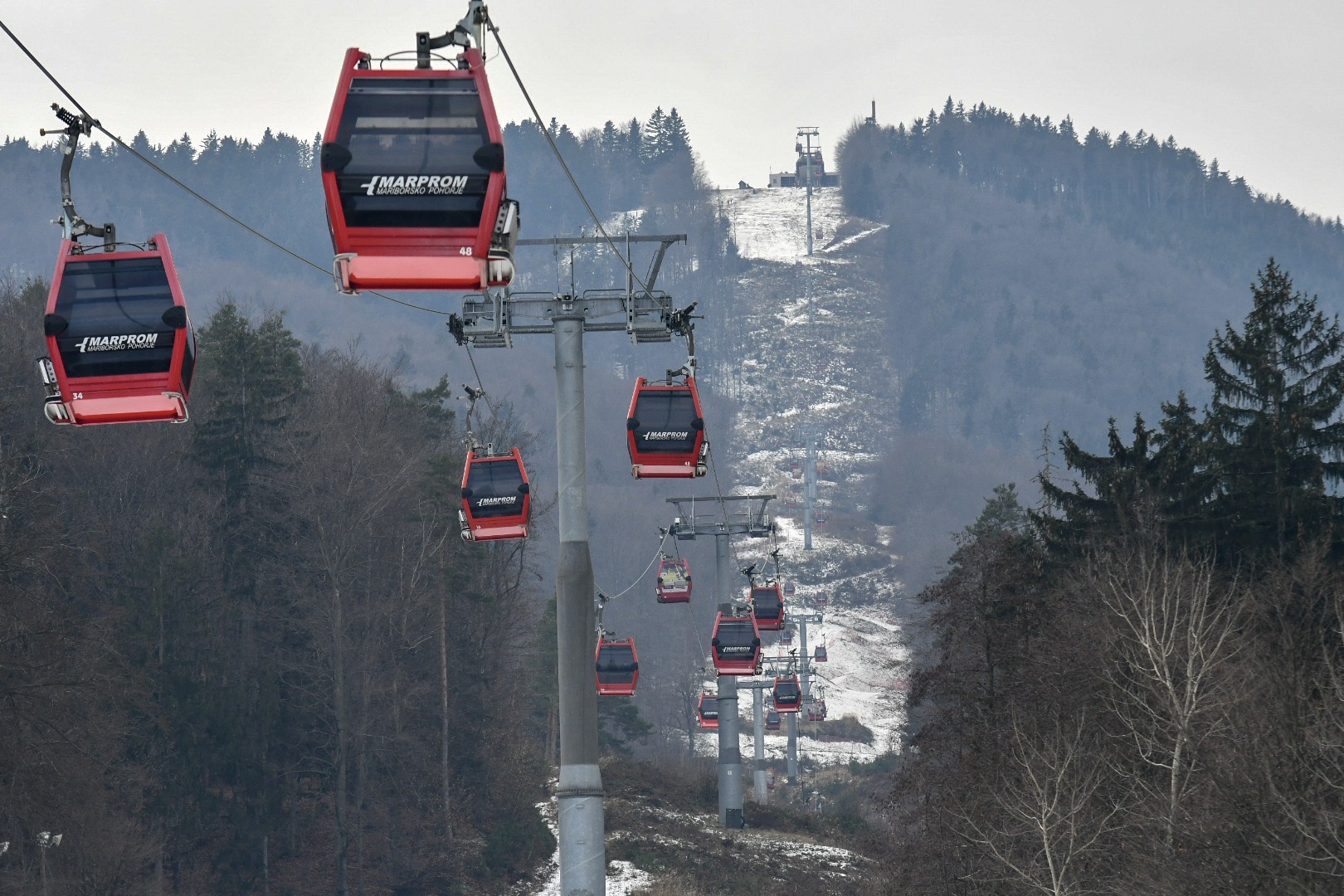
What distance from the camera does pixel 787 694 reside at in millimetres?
64938

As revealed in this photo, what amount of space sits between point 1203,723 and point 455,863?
28410 mm

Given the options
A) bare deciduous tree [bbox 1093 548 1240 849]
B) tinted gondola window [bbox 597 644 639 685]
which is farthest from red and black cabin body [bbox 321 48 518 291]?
tinted gondola window [bbox 597 644 639 685]

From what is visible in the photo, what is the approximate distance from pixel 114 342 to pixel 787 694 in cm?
5277

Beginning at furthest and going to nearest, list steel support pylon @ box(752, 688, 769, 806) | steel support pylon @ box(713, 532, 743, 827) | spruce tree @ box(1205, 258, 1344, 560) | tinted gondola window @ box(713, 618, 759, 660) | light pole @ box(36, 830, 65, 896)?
1. steel support pylon @ box(752, 688, 769, 806)
2. steel support pylon @ box(713, 532, 743, 827)
3. tinted gondola window @ box(713, 618, 759, 660)
4. spruce tree @ box(1205, 258, 1344, 560)
5. light pole @ box(36, 830, 65, 896)

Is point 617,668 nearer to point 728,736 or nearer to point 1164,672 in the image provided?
point 728,736

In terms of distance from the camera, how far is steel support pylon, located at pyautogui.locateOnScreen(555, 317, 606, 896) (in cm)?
2006

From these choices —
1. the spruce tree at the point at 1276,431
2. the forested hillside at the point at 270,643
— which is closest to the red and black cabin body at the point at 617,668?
the forested hillside at the point at 270,643

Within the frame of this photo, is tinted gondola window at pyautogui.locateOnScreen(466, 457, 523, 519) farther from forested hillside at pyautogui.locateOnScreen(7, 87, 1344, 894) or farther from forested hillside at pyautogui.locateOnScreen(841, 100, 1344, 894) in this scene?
forested hillside at pyautogui.locateOnScreen(841, 100, 1344, 894)

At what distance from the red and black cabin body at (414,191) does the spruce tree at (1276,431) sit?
115 ft

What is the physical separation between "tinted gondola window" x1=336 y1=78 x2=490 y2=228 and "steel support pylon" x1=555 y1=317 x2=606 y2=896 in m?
8.69

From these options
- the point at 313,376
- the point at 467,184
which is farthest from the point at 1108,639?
the point at 313,376

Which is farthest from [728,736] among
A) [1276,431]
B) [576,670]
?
[576,670]

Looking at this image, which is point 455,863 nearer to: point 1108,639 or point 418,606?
point 418,606

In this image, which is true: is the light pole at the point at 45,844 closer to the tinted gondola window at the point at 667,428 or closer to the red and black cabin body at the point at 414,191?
the tinted gondola window at the point at 667,428
